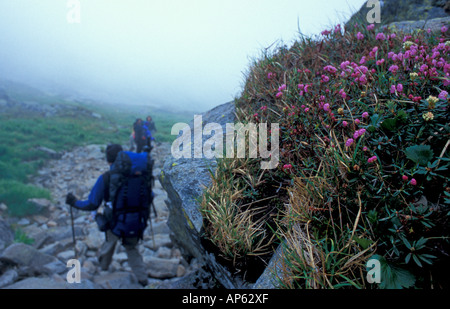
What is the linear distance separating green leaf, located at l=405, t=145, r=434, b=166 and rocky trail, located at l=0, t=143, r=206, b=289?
2992mm

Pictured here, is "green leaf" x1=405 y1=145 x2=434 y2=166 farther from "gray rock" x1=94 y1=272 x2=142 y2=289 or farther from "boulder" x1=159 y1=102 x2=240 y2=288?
"gray rock" x1=94 y1=272 x2=142 y2=289

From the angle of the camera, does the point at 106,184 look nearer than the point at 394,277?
No

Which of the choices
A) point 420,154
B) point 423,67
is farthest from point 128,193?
point 423,67

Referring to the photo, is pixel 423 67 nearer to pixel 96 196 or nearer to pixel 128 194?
pixel 128 194

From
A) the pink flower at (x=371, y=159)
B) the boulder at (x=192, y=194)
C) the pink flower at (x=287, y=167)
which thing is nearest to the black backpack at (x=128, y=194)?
the boulder at (x=192, y=194)

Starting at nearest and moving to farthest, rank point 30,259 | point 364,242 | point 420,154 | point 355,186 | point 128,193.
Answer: point 364,242 → point 420,154 → point 355,186 → point 128,193 → point 30,259

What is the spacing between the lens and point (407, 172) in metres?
1.71

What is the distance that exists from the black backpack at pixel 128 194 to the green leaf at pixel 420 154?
438 cm

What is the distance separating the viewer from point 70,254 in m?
6.77

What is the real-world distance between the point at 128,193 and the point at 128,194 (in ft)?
0.07

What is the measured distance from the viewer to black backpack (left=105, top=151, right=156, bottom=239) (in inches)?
187

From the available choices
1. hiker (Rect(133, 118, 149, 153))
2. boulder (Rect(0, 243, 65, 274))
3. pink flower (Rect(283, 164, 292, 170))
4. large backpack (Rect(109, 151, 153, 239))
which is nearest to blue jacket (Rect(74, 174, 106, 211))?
large backpack (Rect(109, 151, 153, 239))

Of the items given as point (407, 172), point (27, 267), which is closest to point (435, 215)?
point (407, 172)
